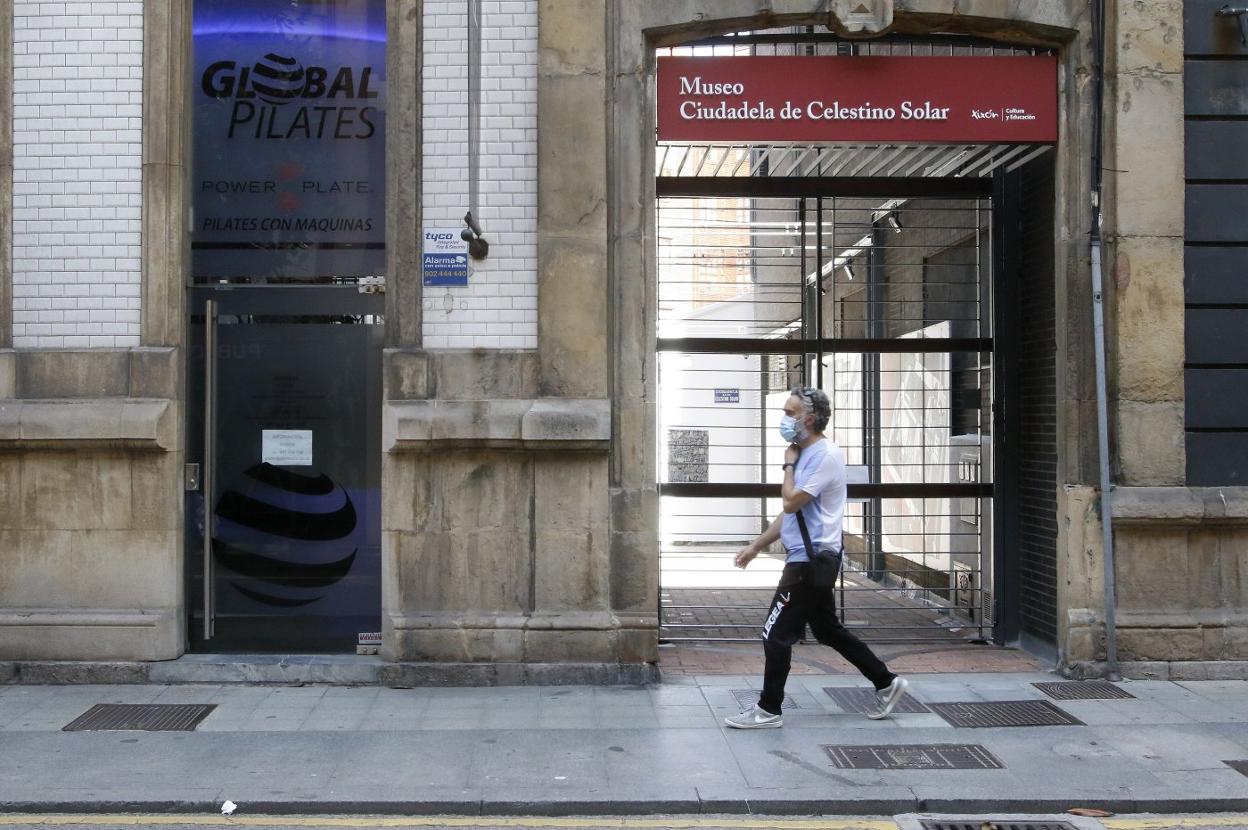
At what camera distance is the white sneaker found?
23.6 feet

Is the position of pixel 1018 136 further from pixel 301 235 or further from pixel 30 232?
pixel 30 232

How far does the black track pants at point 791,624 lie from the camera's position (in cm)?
717

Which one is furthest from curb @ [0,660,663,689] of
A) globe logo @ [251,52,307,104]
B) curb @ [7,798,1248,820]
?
globe logo @ [251,52,307,104]

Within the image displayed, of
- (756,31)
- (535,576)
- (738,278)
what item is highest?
(756,31)

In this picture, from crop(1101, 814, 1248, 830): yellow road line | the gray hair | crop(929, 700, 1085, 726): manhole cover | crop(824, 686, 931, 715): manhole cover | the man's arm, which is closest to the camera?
crop(1101, 814, 1248, 830): yellow road line

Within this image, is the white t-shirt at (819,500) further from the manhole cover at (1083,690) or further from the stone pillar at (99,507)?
the stone pillar at (99,507)

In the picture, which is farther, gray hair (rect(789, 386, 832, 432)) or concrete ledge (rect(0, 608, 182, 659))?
concrete ledge (rect(0, 608, 182, 659))

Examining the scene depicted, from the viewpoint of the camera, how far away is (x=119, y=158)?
8.65 metres

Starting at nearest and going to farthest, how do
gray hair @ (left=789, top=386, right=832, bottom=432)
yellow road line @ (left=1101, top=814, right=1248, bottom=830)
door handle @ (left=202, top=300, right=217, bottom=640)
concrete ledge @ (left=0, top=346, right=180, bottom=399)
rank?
yellow road line @ (left=1101, top=814, right=1248, bottom=830) < gray hair @ (left=789, top=386, right=832, bottom=432) < concrete ledge @ (left=0, top=346, right=180, bottom=399) < door handle @ (left=202, top=300, right=217, bottom=640)

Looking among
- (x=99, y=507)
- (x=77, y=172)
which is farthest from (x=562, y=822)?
(x=77, y=172)

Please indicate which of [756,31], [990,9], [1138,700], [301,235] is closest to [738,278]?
[756,31]

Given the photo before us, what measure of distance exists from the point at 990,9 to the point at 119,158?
20.9 ft

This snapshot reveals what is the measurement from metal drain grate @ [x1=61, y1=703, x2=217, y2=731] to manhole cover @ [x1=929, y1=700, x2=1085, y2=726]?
472 centimetres

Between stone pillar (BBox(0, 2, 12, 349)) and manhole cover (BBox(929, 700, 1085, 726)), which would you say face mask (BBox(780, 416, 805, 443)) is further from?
stone pillar (BBox(0, 2, 12, 349))
